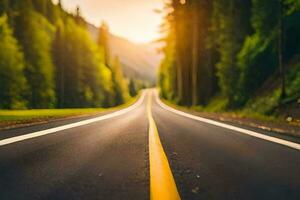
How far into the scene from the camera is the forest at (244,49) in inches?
808

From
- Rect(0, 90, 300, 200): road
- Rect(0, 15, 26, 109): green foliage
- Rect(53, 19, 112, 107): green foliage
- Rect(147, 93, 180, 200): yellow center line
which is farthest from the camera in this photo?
Rect(53, 19, 112, 107): green foliage

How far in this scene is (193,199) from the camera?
2.63 meters

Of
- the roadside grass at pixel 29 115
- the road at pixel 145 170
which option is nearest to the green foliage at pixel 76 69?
the roadside grass at pixel 29 115

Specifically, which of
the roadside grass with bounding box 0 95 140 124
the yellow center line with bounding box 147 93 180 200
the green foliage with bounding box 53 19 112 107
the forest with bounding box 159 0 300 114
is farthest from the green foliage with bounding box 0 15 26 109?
the yellow center line with bounding box 147 93 180 200

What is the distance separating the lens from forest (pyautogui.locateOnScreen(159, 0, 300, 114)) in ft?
67.4

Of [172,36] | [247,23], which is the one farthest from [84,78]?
[247,23]

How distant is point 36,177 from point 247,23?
96.0 ft

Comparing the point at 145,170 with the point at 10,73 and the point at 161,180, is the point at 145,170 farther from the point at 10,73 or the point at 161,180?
the point at 10,73

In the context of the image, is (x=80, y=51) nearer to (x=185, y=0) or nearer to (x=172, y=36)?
(x=172, y=36)

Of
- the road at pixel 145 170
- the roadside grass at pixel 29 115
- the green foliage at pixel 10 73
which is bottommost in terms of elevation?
the roadside grass at pixel 29 115

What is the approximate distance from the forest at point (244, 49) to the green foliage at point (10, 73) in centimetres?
1844

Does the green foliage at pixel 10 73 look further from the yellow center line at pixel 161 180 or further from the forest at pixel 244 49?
the yellow center line at pixel 161 180

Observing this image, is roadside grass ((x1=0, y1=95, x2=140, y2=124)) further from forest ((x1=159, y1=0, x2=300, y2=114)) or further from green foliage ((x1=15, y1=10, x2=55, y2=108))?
green foliage ((x1=15, y1=10, x2=55, y2=108))

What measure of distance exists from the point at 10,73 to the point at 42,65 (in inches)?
312
